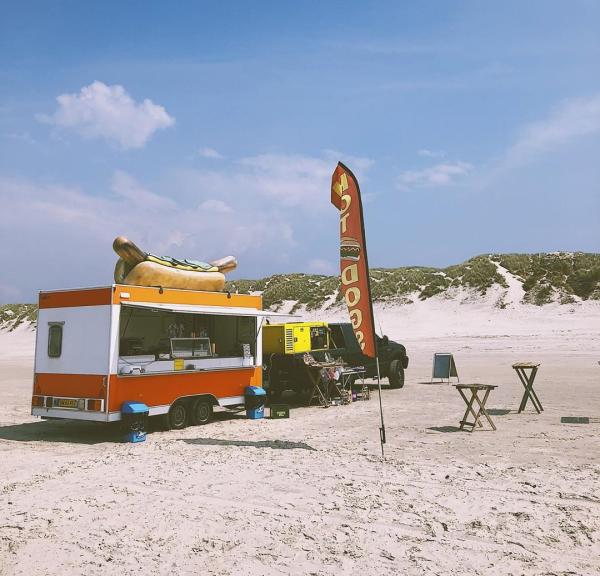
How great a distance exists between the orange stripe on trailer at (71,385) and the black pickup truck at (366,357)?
7.12 m

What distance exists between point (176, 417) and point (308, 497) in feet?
18.0

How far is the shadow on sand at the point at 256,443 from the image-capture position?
9.39 meters

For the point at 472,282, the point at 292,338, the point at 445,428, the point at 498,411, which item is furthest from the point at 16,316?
the point at 445,428

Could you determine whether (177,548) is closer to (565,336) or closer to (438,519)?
(438,519)

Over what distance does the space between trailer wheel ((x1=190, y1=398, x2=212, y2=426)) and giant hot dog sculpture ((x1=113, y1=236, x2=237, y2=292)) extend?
226cm

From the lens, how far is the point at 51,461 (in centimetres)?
869

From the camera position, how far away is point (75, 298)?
10.6 meters

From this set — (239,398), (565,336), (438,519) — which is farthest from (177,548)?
(565,336)

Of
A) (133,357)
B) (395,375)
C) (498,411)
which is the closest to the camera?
(133,357)

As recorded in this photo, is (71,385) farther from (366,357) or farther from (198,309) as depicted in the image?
(366,357)

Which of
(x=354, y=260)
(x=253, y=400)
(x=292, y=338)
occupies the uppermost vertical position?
(x=354, y=260)

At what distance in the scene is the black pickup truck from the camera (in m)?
16.4

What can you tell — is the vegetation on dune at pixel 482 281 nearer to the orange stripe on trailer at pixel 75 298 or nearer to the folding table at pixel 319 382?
the folding table at pixel 319 382

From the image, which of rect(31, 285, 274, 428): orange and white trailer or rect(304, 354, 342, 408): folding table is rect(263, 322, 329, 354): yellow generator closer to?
rect(304, 354, 342, 408): folding table
